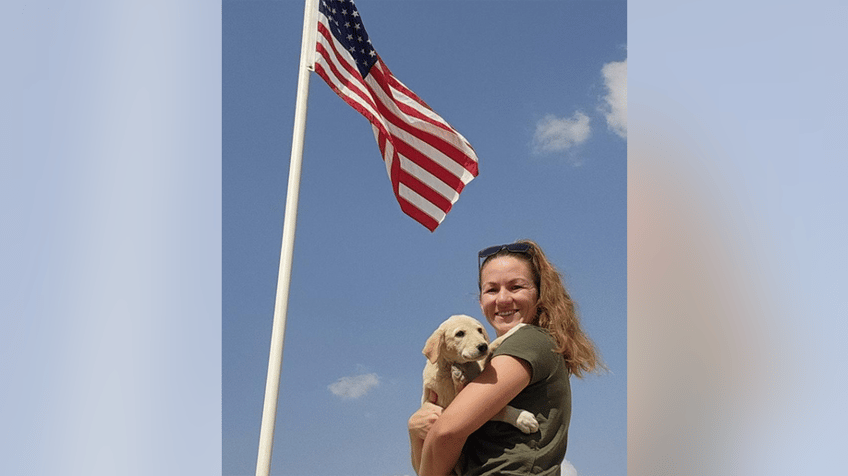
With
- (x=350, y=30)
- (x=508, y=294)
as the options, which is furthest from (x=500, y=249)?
(x=350, y=30)

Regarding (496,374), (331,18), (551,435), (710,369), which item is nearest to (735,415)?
(710,369)

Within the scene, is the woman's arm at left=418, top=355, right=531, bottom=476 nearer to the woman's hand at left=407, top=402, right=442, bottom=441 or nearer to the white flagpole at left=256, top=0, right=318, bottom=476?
the woman's hand at left=407, top=402, right=442, bottom=441

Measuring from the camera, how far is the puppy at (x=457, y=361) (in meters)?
4.90

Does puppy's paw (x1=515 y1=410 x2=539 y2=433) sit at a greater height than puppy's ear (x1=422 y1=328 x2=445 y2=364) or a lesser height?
lesser

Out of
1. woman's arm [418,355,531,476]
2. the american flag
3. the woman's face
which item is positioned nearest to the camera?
woman's arm [418,355,531,476]

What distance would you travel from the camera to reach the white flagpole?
13.4 ft

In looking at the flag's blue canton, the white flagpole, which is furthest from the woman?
the flag's blue canton

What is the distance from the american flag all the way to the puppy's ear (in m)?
1.04

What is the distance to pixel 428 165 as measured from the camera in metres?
5.79

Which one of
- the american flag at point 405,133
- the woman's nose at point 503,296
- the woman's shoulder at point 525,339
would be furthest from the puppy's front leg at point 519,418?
the american flag at point 405,133

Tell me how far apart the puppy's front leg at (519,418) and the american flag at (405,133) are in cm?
141

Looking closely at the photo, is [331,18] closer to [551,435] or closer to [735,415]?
[551,435]

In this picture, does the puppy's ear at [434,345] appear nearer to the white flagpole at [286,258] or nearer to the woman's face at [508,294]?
the woman's face at [508,294]

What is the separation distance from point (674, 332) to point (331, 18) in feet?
8.69
